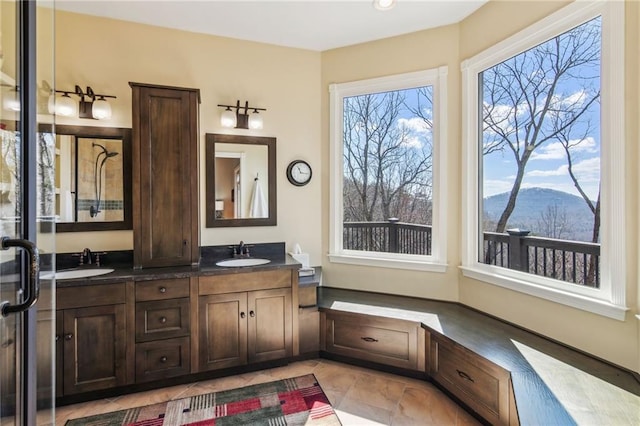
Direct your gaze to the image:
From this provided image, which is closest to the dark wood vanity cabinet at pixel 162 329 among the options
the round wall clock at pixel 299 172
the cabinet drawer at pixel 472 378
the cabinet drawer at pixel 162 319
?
the cabinet drawer at pixel 162 319

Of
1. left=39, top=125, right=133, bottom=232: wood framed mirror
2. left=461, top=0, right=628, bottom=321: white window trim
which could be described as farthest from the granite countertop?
left=461, top=0, right=628, bottom=321: white window trim

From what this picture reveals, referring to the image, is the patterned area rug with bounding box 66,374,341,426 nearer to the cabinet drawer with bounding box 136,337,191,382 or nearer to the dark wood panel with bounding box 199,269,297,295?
the cabinet drawer with bounding box 136,337,191,382

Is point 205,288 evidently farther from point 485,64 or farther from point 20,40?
point 485,64

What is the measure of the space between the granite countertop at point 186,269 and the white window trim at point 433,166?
68cm

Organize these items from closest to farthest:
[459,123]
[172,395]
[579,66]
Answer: [579,66] < [172,395] < [459,123]

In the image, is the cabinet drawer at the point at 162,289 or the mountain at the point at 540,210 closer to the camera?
the mountain at the point at 540,210

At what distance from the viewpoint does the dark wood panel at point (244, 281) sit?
8.50 feet

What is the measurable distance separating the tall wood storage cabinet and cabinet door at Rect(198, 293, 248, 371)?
44 centimetres

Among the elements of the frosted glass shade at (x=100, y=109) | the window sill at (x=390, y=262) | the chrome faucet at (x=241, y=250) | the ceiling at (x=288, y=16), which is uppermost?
the ceiling at (x=288, y=16)

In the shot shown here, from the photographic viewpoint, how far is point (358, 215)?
3422mm

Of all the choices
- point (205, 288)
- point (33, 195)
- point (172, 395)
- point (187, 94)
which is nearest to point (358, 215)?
point (205, 288)

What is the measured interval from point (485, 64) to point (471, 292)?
1932mm

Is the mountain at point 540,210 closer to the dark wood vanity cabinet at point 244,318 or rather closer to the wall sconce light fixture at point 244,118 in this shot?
the dark wood vanity cabinet at point 244,318

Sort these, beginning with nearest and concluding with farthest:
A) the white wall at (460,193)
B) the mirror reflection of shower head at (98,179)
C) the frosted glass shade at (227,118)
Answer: the white wall at (460,193) < the mirror reflection of shower head at (98,179) < the frosted glass shade at (227,118)
